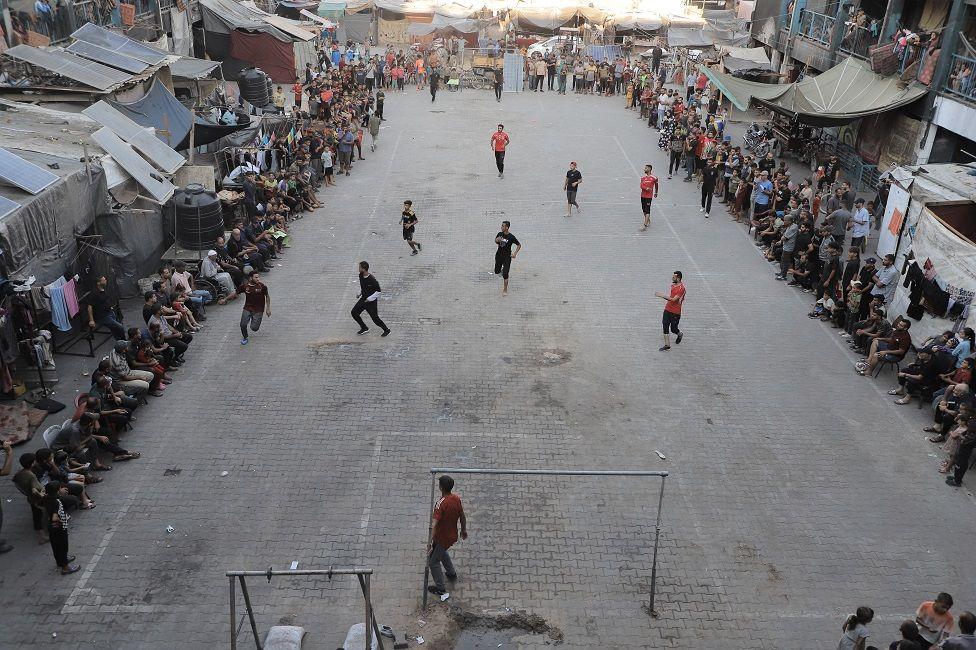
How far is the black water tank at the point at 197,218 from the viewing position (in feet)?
53.3

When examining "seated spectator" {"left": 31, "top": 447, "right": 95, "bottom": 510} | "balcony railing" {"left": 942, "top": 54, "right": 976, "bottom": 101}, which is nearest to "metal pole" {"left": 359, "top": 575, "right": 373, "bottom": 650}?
"seated spectator" {"left": 31, "top": 447, "right": 95, "bottom": 510}

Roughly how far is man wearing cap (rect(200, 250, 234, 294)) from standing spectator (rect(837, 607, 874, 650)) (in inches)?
496

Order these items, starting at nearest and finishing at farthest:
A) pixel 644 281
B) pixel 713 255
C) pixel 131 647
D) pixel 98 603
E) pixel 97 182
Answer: pixel 131 647, pixel 98 603, pixel 97 182, pixel 644 281, pixel 713 255

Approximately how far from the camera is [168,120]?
20234mm

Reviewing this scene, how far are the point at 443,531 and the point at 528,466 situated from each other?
2786 millimetres

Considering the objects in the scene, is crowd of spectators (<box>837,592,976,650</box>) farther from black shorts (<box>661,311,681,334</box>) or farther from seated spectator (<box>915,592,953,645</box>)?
black shorts (<box>661,311,681,334</box>)

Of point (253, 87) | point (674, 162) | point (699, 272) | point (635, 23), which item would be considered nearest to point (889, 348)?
point (699, 272)

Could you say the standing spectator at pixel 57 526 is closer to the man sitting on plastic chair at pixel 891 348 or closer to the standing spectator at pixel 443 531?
the standing spectator at pixel 443 531

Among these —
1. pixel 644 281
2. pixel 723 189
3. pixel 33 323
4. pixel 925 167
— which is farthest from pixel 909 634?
pixel 723 189

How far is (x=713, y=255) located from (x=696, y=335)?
468 cm

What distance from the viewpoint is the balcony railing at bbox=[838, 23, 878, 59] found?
2603 cm

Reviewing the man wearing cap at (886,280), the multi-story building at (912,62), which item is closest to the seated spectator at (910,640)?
the man wearing cap at (886,280)

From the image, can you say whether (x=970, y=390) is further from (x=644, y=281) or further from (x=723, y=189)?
(x=723, y=189)

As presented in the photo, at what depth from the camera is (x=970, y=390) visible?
1173cm
